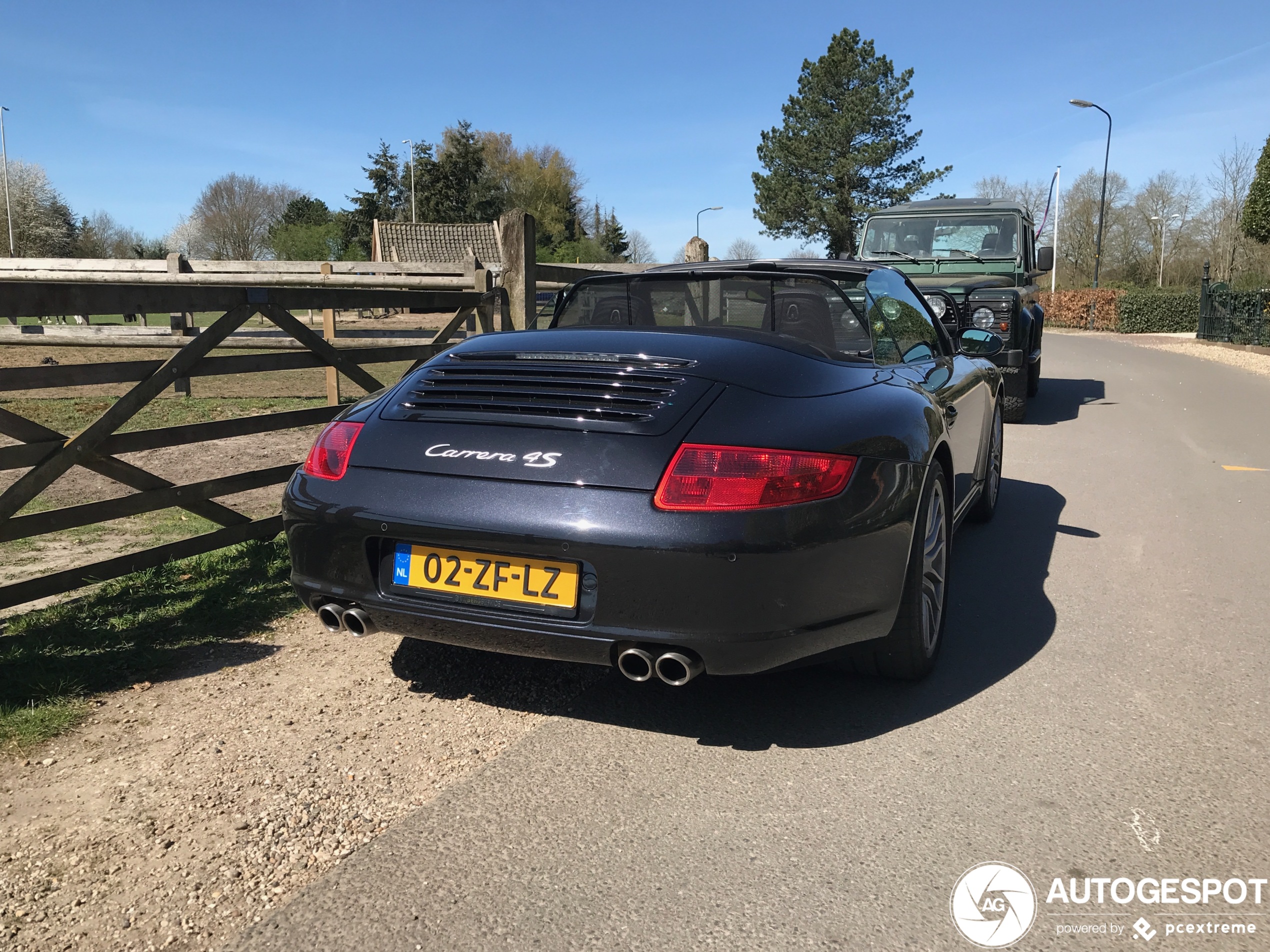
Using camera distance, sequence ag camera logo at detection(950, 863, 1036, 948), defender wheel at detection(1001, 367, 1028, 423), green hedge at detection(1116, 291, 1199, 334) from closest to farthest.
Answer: ag camera logo at detection(950, 863, 1036, 948) < defender wheel at detection(1001, 367, 1028, 423) < green hedge at detection(1116, 291, 1199, 334)

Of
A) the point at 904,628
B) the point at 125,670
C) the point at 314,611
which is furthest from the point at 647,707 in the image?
the point at 125,670

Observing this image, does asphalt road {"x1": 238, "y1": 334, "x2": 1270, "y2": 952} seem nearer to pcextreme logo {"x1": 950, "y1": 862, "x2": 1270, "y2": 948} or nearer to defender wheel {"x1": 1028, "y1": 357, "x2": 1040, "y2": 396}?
pcextreme logo {"x1": 950, "y1": 862, "x2": 1270, "y2": 948}

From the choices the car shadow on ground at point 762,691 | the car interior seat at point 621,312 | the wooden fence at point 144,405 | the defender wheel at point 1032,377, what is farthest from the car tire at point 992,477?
the defender wheel at point 1032,377

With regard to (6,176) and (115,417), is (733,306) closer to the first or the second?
(115,417)

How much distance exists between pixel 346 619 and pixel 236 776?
54 cm

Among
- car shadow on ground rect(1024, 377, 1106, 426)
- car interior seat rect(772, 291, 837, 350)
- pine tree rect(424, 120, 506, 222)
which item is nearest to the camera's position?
car interior seat rect(772, 291, 837, 350)

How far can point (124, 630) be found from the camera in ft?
12.8

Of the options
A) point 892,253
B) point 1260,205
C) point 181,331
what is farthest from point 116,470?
point 1260,205

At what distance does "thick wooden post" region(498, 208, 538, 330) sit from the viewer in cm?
709

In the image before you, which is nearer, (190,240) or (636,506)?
(636,506)

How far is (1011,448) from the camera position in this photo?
9391 mm

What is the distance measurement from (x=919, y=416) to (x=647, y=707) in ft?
4.52

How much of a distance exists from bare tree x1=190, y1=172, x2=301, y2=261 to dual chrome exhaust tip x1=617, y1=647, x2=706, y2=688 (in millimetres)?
89795

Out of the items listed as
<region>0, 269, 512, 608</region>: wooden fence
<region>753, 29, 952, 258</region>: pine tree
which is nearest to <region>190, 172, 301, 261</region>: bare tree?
<region>753, 29, 952, 258</region>: pine tree
